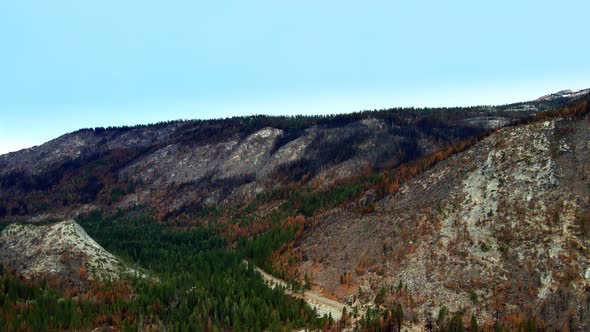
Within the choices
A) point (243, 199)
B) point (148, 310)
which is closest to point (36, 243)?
point (148, 310)

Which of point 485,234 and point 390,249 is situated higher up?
point 485,234

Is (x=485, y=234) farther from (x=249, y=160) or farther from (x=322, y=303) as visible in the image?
(x=249, y=160)

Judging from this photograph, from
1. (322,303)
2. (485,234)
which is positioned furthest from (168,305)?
(485,234)

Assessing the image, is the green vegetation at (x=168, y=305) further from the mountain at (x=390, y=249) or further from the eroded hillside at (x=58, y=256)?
the eroded hillside at (x=58, y=256)

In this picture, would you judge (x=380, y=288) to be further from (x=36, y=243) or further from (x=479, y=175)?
(x=36, y=243)

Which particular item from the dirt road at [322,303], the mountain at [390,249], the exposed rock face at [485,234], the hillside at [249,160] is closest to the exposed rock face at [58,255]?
the mountain at [390,249]

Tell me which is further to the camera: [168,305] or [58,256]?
[58,256]
